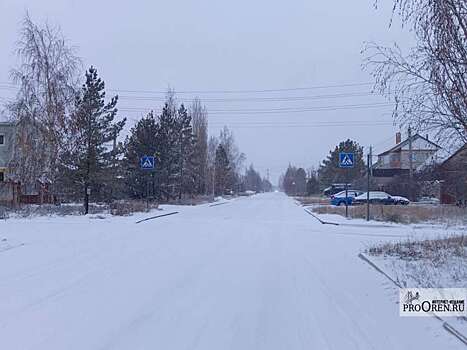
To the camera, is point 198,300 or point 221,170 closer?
point 198,300

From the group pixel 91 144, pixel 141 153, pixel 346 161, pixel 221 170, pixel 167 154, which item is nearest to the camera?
pixel 346 161

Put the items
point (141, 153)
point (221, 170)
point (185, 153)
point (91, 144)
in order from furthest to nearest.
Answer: point (221, 170) → point (185, 153) → point (141, 153) → point (91, 144)

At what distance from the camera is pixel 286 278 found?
9898mm

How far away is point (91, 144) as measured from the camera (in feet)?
97.1

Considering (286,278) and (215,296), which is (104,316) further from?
(286,278)

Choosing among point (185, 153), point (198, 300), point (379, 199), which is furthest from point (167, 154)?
point (198, 300)

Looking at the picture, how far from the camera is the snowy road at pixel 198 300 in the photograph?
5.79 meters

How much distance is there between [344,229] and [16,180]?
24.1m

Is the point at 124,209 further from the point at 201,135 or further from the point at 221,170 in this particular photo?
the point at 221,170

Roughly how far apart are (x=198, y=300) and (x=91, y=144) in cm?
2335

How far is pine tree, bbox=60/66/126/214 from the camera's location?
29.5 metres

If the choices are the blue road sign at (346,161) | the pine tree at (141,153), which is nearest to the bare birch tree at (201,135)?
the pine tree at (141,153)

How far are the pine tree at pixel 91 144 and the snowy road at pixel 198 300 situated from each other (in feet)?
48.1

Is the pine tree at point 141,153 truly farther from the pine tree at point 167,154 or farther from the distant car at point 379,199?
the distant car at point 379,199
